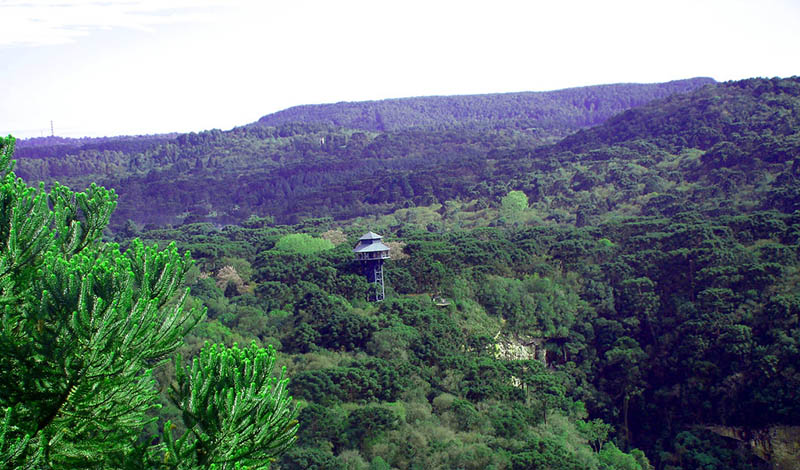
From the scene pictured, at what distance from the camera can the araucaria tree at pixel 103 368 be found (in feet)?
37.6

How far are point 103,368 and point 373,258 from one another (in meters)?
40.7

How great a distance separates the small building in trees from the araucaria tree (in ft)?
127

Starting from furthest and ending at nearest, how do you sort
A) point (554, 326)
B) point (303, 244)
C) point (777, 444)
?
1. point (303, 244)
2. point (554, 326)
3. point (777, 444)

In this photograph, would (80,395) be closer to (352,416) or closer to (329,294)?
(352,416)

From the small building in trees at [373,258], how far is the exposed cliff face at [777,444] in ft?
72.8

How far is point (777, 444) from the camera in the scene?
4162 centimetres

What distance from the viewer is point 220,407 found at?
11961 mm

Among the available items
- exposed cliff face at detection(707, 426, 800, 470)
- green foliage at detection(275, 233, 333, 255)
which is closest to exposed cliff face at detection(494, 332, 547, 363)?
exposed cliff face at detection(707, 426, 800, 470)

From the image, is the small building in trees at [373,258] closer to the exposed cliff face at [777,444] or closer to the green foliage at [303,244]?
the green foliage at [303,244]

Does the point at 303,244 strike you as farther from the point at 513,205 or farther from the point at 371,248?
the point at 513,205

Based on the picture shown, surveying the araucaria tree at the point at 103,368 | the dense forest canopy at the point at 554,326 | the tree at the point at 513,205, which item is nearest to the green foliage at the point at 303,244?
the dense forest canopy at the point at 554,326

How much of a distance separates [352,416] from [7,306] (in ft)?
86.7

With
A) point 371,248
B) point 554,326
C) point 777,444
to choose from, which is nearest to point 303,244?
point 371,248

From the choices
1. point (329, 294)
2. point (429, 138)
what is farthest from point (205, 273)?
point (429, 138)
